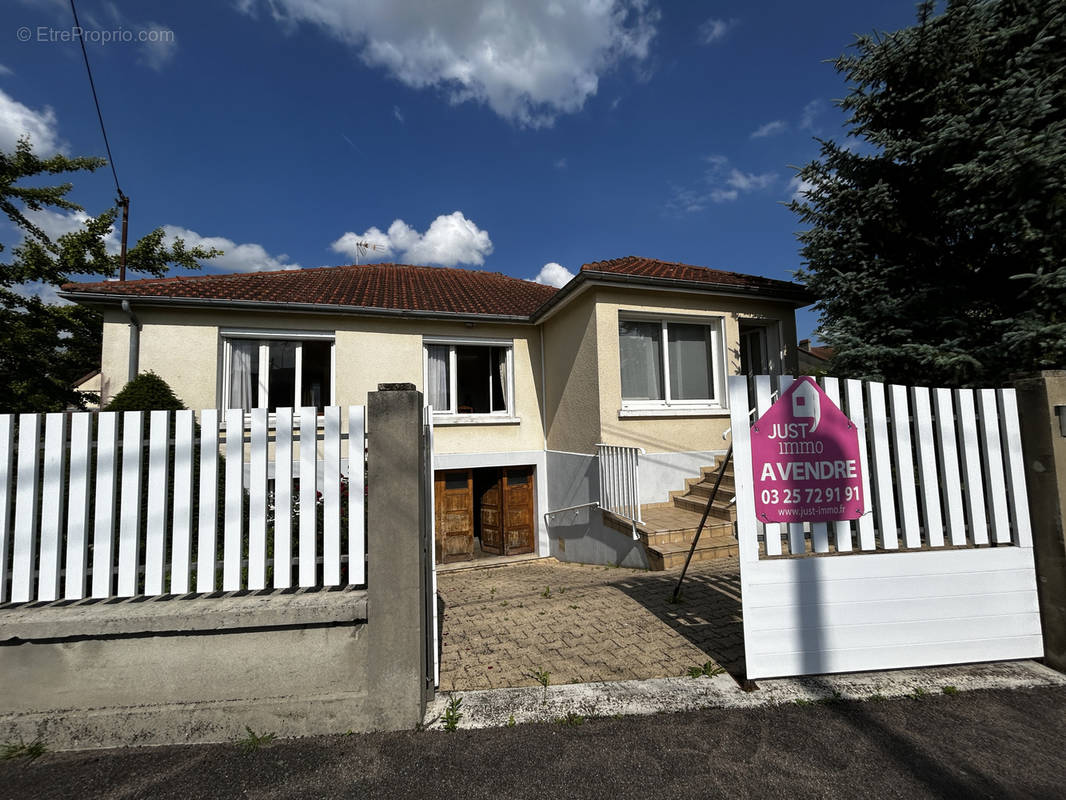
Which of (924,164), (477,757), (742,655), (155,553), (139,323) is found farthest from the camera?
(139,323)

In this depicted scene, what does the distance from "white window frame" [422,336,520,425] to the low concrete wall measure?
6.31 metres

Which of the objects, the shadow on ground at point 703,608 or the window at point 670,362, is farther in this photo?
the window at point 670,362

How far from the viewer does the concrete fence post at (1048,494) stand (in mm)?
2846

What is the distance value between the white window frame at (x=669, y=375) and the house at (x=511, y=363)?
0.12 feet

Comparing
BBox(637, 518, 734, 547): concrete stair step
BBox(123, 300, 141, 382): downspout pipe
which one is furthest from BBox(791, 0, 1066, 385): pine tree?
BBox(123, 300, 141, 382): downspout pipe

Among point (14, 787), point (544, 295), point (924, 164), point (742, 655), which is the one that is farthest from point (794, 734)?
point (544, 295)

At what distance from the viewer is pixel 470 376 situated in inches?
372

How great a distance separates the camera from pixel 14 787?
2.06m

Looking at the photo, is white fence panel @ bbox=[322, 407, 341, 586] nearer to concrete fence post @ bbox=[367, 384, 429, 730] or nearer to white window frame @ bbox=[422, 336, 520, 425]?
concrete fence post @ bbox=[367, 384, 429, 730]

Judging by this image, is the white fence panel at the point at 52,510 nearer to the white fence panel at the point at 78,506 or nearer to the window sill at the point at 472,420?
the white fence panel at the point at 78,506

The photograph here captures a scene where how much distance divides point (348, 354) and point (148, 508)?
20.0ft

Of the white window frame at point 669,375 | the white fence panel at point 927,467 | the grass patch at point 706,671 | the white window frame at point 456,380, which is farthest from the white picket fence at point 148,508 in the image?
the white window frame at point 456,380

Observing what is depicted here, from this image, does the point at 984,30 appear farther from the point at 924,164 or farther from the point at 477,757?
the point at 477,757

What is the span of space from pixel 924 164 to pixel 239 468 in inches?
313
